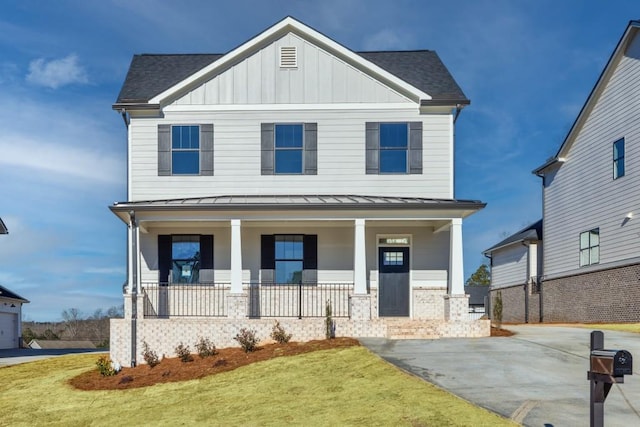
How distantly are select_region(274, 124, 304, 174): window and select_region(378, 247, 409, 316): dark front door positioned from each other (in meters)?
3.67

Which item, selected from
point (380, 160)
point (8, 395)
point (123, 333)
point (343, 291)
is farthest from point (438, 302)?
point (8, 395)

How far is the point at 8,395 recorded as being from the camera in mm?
13812

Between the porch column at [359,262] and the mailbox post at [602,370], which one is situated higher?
the porch column at [359,262]

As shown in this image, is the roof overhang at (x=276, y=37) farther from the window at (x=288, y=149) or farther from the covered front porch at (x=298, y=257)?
→ the covered front porch at (x=298, y=257)

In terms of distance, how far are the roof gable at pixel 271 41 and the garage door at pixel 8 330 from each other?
18604mm

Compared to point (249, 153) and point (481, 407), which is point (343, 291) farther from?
point (481, 407)

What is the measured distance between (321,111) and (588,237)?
1186 cm

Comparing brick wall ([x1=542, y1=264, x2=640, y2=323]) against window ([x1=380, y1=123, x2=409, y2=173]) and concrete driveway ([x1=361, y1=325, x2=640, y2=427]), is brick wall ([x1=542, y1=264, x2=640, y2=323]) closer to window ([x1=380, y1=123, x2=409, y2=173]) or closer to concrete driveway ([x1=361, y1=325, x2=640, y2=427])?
concrete driveway ([x1=361, y1=325, x2=640, y2=427])

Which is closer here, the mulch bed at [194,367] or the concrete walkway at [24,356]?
the mulch bed at [194,367]

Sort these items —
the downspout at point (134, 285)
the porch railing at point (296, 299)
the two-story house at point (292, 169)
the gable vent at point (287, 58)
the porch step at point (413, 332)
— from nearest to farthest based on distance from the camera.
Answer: the porch step at point (413, 332) < the downspout at point (134, 285) < the porch railing at point (296, 299) < the two-story house at point (292, 169) < the gable vent at point (287, 58)

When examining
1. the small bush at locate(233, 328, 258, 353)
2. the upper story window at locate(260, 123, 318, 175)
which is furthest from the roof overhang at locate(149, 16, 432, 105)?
the small bush at locate(233, 328, 258, 353)

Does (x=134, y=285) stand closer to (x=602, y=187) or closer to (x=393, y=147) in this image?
(x=393, y=147)

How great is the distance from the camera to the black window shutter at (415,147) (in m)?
18.1

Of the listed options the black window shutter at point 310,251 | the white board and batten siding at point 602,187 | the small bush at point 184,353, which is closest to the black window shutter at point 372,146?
the black window shutter at point 310,251
